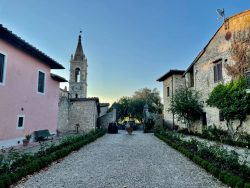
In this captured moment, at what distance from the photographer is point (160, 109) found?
51.2 meters

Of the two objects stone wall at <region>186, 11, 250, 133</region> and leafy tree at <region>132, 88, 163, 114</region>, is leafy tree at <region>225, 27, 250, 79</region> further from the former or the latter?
leafy tree at <region>132, 88, 163, 114</region>

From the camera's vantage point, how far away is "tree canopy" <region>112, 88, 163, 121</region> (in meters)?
47.7

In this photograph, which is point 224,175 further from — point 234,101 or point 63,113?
point 63,113

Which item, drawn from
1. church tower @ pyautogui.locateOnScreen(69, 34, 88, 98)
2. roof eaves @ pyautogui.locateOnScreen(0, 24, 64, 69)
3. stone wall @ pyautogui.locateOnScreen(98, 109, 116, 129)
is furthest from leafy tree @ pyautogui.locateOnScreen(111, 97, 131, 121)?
roof eaves @ pyautogui.locateOnScreen(0, 24, 64, 69)

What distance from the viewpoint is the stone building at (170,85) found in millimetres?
25500

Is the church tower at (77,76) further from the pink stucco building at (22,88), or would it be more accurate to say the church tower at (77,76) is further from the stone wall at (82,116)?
the pink stucco building at (22,88)

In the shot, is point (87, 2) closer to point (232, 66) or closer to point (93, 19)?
point (93, 19)

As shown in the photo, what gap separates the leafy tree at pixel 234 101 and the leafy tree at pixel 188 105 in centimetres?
424

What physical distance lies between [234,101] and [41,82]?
1272 cm

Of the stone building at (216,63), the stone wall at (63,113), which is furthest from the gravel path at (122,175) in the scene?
the stone wall at (63,113)

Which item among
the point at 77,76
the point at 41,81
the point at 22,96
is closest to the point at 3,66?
the point at 22,96

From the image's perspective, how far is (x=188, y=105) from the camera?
63.0 ft

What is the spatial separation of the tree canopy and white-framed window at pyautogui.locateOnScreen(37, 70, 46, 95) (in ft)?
101

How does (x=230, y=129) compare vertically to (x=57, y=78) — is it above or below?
below
